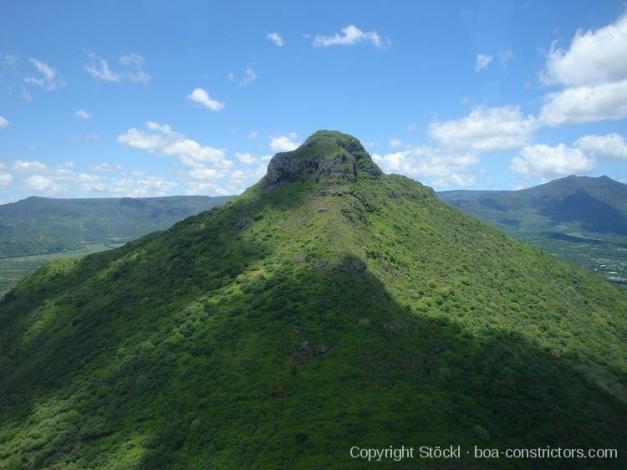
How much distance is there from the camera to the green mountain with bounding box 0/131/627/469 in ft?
244

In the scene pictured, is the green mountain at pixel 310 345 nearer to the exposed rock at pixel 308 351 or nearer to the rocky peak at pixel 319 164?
the exposed rock at pixel 308 351

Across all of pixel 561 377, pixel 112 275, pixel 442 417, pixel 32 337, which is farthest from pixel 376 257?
pixel 32 337

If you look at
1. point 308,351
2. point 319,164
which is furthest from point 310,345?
point 319,164

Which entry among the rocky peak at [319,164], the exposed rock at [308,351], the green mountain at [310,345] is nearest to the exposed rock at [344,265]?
the green mountain at [310,345]

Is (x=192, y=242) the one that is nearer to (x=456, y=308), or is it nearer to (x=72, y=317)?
(x=72, y=317)

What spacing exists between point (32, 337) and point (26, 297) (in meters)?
39.1

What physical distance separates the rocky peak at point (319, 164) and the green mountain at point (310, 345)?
96 cm

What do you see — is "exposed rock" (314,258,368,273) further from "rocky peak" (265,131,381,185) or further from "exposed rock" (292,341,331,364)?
"rocky peak" (265,131,381,185)

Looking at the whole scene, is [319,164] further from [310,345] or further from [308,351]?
[308,351]

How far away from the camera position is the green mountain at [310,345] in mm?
74500

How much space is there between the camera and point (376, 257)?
124625 millimetres

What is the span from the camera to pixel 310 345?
90.1 meters

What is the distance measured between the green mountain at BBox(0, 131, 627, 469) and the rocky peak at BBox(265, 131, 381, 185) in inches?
37.6

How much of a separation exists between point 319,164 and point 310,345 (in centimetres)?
8684
